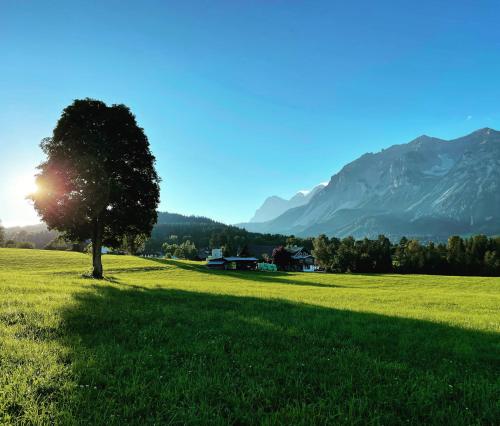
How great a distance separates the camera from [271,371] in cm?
721

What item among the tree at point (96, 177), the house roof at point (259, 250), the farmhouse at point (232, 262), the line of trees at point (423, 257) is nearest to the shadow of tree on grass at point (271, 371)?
the tree at point (96, 177)

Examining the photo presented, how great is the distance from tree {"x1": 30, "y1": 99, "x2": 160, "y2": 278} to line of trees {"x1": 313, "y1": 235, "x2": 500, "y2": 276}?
99.3 meters

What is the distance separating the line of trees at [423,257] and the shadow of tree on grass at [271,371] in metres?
113

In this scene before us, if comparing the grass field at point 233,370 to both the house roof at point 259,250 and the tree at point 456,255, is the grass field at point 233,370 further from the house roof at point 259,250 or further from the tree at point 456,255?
the house roof at point 259,250

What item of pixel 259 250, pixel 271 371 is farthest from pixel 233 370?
pixel 259 250

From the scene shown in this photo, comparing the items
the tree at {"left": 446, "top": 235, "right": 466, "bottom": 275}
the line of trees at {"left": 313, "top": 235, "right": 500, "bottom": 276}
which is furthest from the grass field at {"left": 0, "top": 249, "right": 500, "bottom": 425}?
the tree at {"left": 446, "top": 235, "right": 466, "bottom": 275}

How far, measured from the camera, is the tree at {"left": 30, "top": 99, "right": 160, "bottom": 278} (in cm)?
3225

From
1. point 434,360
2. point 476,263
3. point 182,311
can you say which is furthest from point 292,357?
point 476,263

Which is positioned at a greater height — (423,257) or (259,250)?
(423,257)

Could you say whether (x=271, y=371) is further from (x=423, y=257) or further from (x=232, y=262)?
(x=423, y=257)

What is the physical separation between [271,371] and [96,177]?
1209 inches

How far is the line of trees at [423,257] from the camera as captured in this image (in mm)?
106500

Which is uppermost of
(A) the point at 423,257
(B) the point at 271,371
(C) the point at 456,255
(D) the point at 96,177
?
(D) the point at 96,177

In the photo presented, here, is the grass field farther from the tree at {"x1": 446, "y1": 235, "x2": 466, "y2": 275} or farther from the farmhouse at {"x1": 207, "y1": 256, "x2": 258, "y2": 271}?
the tree at {"x1": 446, "y1": 235, "x2": 466, "y2": 275}
